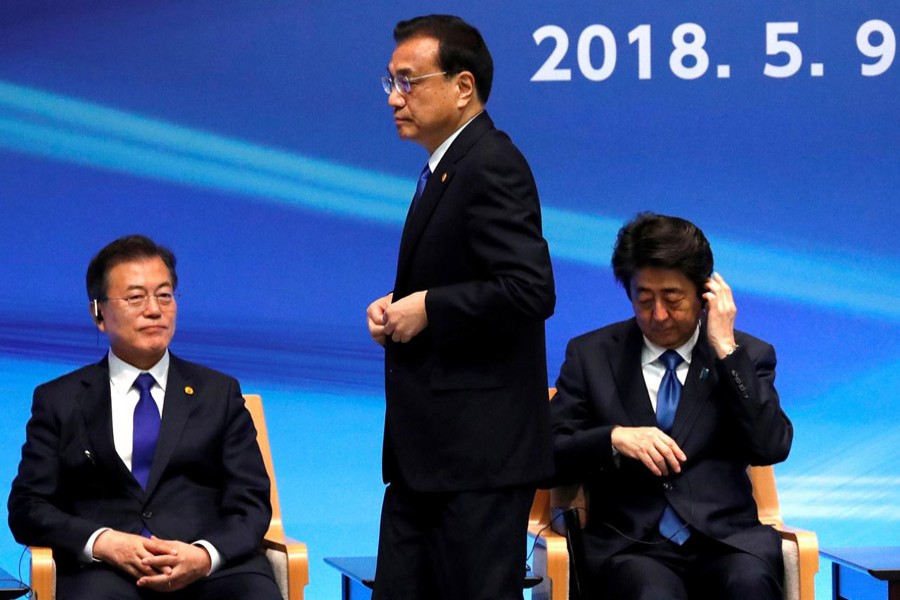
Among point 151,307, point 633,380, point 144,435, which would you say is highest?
point 151,307

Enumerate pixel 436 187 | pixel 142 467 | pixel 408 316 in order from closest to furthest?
pixel 408 316 → pixel 436 187 → pixel 142 467

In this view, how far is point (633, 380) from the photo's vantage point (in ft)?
12.8

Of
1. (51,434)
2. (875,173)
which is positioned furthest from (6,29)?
(875,173)

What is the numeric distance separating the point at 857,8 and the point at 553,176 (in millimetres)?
1120

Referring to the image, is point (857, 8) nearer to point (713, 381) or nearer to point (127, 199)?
point (713, 381)

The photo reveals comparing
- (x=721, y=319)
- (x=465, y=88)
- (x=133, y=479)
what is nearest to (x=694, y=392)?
(x=721, y=319)

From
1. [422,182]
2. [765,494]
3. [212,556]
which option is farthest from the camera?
[765,494]

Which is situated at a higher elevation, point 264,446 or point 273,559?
point 264,446

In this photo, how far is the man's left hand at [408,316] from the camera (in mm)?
2879

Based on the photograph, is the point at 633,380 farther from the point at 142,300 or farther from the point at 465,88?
the point at 142,300

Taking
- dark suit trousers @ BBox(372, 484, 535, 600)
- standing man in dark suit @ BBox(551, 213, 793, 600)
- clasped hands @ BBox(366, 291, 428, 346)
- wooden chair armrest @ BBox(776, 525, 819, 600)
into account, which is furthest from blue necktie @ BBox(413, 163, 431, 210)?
wooden chair armrest @ BBox(776, 525, 819, 600)

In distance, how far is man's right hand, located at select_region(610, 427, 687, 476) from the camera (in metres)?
3.68

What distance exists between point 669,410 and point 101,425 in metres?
1.43

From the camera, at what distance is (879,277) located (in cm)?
494
